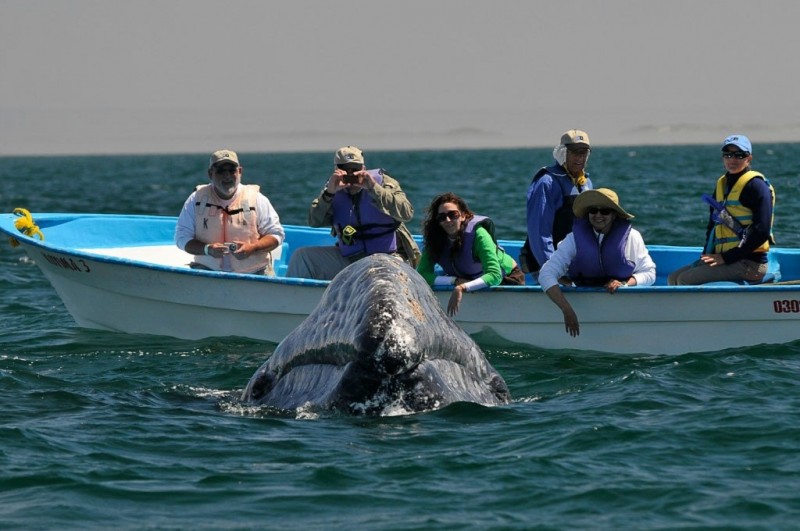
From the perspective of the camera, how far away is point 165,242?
15.7 meters

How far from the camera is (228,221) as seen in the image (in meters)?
11.8

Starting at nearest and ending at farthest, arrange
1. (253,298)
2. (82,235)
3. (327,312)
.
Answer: (327,312)
(253,298)
(82,235)

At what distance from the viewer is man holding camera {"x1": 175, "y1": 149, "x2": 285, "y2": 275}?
38.5ft

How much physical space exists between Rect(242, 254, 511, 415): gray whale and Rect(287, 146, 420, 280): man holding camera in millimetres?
3079

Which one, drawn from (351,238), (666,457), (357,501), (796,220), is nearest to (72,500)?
(357,501)

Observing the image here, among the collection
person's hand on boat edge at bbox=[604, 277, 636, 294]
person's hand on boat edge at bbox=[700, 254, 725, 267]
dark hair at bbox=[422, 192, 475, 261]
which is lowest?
person's hand on boat edge at bbox=[604, 277, 636, 294]

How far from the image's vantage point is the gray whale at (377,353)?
7188 millimetres

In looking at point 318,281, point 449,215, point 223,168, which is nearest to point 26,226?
point 223,168

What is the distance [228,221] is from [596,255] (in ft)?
11.6

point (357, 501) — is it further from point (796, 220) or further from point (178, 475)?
point (796, 220)

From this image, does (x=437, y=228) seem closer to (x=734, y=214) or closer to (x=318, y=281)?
(x=318, y=281)

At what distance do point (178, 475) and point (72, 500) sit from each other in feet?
1.96

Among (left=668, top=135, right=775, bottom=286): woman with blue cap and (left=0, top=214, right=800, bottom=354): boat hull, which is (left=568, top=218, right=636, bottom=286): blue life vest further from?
(left=668, top=135, right=775, bottom=286): woman with blue cap

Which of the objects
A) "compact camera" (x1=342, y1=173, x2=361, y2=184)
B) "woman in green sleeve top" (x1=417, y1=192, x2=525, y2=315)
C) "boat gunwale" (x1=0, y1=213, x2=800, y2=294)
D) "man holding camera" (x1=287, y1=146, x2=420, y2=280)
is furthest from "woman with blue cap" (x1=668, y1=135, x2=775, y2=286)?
"compact camera" (x1=342, y1=173, x2=361, y2=184)
